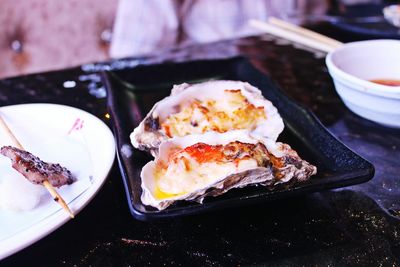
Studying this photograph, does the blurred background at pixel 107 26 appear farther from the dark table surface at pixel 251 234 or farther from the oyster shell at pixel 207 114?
the dark table surface at pixel 251 234

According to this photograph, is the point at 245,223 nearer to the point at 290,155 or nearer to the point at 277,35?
the point at 290,155

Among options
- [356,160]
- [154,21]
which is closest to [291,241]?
[356,160]

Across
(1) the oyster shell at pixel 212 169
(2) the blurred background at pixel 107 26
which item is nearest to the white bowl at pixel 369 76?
(1) the oyster shell at pixel 212 169

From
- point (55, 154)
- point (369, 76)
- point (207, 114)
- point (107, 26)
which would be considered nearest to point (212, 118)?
point (207, 114)

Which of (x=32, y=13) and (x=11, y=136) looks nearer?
(x=11, y=136)

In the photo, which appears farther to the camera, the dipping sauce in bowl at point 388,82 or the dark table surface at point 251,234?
the dipping sauce in bowl at point 388,82
